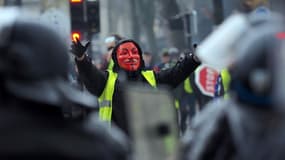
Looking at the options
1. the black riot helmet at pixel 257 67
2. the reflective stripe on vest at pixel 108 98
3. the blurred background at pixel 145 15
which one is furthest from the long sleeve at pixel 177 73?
the black riot helmet at pixel 257 67

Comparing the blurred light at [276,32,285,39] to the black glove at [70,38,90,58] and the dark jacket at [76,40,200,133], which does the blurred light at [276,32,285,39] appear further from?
the black glove at [70,38,90,58]

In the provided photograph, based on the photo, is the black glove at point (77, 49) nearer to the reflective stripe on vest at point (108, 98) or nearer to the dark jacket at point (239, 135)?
the reflective stripe on vest at point (108, 98)

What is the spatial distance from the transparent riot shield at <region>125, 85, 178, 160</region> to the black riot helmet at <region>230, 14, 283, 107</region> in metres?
0.31

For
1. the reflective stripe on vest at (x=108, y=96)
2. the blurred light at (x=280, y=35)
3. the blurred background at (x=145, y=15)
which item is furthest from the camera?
the reflective stripe on vest at (x=108, y=96)

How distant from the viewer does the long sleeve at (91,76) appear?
10195 mm

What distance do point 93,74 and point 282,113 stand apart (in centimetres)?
571

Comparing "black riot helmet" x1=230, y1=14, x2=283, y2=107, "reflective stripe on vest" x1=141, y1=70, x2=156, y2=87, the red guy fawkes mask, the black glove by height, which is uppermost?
"black riot helmet" x1=230, y1=14, x2=283, y2=107

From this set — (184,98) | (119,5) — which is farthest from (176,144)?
(119,5)

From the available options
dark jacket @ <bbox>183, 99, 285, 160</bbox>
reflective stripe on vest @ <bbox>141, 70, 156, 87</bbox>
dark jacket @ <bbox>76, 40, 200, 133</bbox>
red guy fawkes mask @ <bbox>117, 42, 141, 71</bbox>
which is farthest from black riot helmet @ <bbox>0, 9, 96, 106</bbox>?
red guy fawkes mask @ <bbox>117, 42, 141, 71</bbox>

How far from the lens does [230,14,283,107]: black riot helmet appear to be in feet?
14.9

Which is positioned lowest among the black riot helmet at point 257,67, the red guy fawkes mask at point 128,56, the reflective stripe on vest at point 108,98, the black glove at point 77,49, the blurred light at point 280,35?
the reflective stripe on vest at point 108,98

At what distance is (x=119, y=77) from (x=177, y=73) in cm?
51

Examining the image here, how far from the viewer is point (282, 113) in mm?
4551

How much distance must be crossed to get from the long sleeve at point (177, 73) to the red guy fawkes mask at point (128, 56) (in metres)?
0.28
